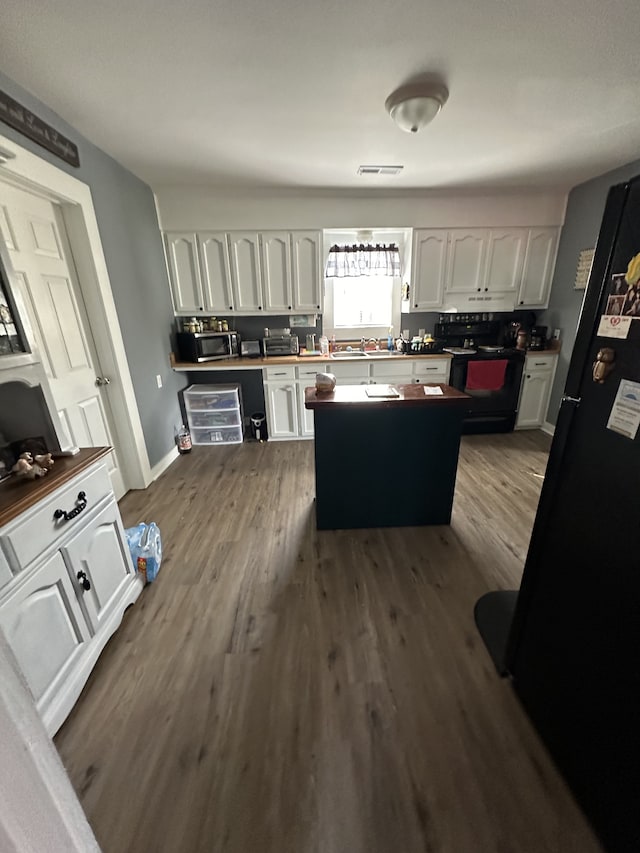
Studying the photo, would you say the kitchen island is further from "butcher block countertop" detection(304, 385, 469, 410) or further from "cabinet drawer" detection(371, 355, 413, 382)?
"cabinet drawer" detection(371, 355, 413, 382)

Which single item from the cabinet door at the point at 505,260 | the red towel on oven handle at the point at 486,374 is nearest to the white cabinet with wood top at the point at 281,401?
the red towel on oven handle at the point at 486,374

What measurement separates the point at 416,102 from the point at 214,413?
10.00ft

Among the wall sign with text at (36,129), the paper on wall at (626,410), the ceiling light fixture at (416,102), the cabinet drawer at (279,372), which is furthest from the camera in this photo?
the cabinet drawer at (279,372)

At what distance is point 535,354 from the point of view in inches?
142

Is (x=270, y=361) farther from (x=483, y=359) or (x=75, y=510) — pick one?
(x=75, y=510)

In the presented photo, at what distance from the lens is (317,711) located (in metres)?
1.27

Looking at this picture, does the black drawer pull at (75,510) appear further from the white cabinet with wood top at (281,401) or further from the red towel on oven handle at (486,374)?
the red towel on oven handle at (486,374)

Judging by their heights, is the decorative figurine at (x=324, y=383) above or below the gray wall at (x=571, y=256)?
below

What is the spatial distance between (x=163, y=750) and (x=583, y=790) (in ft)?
4.47

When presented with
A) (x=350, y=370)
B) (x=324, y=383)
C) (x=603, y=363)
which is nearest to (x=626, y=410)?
(x=603, y=363)

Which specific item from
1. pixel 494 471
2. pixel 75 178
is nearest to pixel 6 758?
pixel 75 178

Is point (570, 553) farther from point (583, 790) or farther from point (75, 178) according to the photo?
point (75, 178)

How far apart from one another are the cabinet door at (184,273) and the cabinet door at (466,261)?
2749 millimetres

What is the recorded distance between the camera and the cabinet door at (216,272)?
11.2 feet
